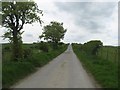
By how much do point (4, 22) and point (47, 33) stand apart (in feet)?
180

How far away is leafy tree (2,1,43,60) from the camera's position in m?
28.5

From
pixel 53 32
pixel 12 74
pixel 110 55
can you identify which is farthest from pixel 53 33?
pixel 12 74

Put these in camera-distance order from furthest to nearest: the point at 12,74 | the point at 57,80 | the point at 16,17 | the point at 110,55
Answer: the point at 110,55 → the point at 16,17 → the point at 12,74 → the point at 57,80

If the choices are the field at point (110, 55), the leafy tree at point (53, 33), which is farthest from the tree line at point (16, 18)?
the leafy tree at point (53, 33)

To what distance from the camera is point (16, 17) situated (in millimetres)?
29625

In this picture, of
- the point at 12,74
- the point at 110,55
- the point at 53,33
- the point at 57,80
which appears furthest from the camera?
the point at 53,33

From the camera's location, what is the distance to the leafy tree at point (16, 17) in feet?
93.7

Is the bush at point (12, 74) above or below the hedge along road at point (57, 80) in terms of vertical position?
above

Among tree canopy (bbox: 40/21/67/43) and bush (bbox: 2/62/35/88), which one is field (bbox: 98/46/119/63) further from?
tree canopy (bbox: 40/21/67/43)

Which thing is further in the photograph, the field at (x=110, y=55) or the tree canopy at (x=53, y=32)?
the tree canopy at (x=53, y=32)

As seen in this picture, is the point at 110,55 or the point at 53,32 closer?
the point at 110,55

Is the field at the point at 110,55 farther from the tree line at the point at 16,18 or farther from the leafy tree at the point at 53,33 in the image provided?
the leafy tree at the point at 53,33

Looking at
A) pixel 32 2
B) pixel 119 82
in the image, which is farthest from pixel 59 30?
pixel 119 82

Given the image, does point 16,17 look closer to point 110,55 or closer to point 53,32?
point 110,55
